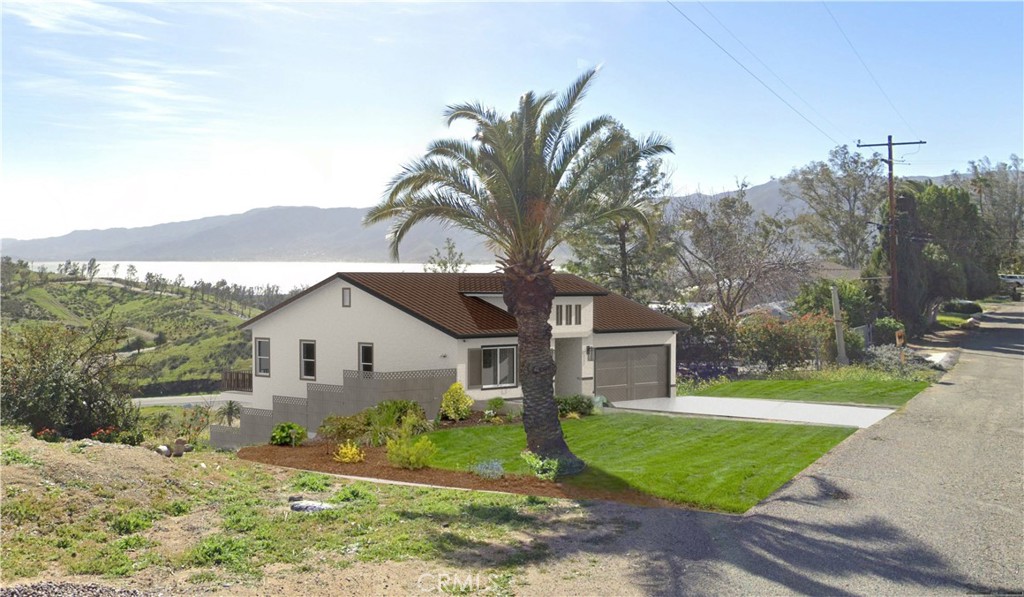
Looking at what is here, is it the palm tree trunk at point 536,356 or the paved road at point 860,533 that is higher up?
the palm tree trunk at point 536,356

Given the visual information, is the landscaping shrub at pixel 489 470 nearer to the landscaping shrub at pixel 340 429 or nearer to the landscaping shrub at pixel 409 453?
the landscaping shrub at pixel 409 453

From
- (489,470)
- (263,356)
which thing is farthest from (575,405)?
(263,356)

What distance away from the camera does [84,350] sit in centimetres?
2628

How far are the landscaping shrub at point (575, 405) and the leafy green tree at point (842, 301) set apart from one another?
90.9 ft

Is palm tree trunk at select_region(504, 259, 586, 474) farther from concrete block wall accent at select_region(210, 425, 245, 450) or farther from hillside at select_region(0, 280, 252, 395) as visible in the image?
hillside at select_region(0, 280, 252, 395)

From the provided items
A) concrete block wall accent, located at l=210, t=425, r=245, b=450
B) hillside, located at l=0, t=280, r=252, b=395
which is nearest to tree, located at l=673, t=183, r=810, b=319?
concrete block wall accent, located at l=210, t=425, r=245, b=450

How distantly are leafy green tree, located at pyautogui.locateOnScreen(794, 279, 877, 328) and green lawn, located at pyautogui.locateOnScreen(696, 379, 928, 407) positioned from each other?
1509 cm

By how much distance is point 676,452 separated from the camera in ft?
65.6

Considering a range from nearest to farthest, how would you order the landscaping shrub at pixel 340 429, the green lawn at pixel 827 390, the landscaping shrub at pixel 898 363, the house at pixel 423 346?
1. the landscaping shrub at pixel 340 429
2. the house at pixel 423 346
3. the green lawn at pixel 827 390
4. the landscaping shrub at pixel 898 363

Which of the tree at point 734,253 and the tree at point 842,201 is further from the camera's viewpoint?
the tree at point 842,201

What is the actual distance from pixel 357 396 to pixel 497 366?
190 inches

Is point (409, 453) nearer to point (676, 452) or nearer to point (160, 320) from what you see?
point (676, 452)

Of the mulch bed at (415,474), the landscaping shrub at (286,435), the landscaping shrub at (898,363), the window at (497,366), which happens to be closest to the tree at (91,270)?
the window at (497,366)

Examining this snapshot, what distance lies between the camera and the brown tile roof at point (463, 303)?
86.6ft
